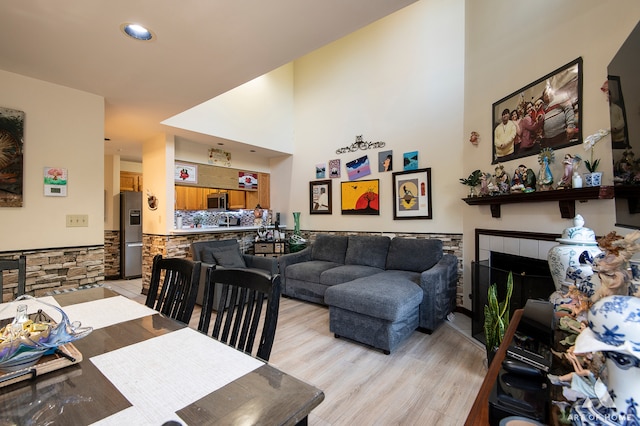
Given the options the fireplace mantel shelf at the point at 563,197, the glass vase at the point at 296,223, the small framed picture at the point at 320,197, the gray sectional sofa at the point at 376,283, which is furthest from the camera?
the glass vase at the point at 296,223

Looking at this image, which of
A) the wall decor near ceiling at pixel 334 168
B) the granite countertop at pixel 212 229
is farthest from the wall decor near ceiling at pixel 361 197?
the granite countertop at pixel 212 229

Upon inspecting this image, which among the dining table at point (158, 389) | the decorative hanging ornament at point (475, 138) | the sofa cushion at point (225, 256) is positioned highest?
the decorative hanging ornament at point (475, 138)

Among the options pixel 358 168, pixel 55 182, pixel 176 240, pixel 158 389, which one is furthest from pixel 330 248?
pixel 158 389

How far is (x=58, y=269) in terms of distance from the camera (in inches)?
102

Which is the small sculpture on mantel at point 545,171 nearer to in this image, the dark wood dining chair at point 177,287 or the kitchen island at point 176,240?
the dark wood dining chair at point 177,287

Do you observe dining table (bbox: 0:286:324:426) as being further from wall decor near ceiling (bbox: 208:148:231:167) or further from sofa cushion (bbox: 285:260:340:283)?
wall decor near ceiling (bbox: 208:148:231:167)

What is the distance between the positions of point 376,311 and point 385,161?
8.06ft

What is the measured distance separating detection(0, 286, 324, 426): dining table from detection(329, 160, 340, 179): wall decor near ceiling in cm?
400

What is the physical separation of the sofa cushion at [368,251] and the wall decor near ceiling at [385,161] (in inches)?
40.7

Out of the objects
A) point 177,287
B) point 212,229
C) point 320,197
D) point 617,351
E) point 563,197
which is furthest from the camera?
point 320,197

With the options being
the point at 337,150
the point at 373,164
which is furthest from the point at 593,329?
the point at 337,150

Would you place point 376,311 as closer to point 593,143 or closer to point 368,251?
point 368,251

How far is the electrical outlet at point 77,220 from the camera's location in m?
2.63

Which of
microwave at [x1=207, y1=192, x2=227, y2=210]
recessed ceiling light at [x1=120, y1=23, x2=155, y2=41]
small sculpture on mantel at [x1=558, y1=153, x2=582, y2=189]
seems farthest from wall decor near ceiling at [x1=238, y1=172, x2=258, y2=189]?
small sculpture on mantel at [x1=558, y1=153, x2=582, y2=189]
